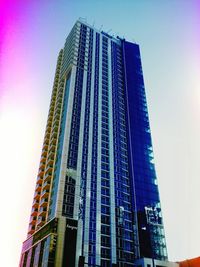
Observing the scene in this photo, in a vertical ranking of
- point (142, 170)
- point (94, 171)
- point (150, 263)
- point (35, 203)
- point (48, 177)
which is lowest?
point (150, 263)

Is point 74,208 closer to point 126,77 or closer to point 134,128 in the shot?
point 134,128

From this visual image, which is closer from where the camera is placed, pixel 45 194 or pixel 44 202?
pixel 44 202

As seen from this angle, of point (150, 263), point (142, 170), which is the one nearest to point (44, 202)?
point (150, 263)

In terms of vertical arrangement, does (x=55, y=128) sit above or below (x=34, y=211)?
above

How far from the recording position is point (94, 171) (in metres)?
81.9

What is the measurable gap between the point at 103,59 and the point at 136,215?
6795 centimetres

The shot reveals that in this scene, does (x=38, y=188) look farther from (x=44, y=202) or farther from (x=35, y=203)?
(x=44, y=202)

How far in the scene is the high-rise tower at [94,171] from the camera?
67.6 meters

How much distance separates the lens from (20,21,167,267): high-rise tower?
67.6 metres

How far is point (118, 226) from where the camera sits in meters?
76.4

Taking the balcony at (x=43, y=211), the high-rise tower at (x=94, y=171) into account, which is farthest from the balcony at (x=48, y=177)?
the balcony at (x=43, y=211)

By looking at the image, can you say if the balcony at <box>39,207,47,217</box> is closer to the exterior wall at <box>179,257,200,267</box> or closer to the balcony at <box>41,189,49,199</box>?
the balcony at <box>41,189,49,199</box>

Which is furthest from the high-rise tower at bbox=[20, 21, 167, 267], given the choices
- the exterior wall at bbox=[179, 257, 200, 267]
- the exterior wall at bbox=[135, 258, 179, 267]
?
the exterior wall at bbox=[179, 257, 200, 267]

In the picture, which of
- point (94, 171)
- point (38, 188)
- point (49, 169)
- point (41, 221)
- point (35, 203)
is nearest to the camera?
point (41, 221)
